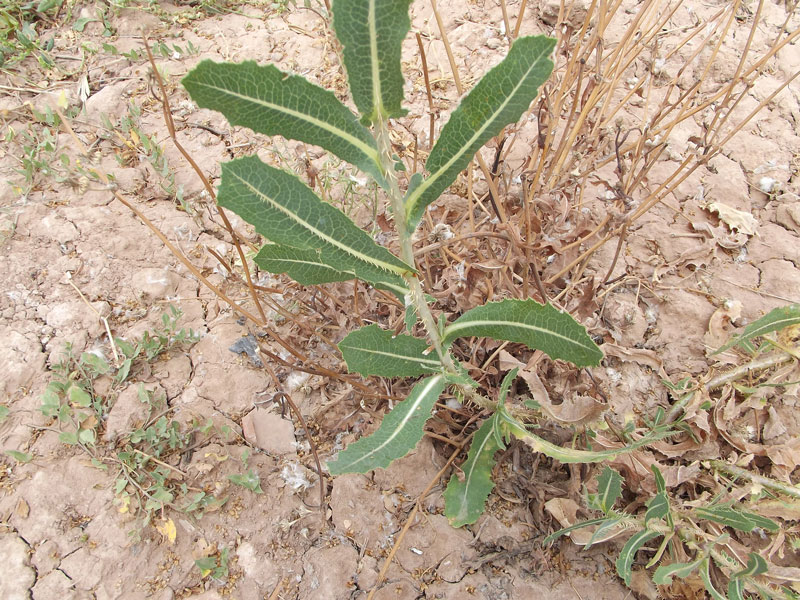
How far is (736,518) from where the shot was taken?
4.74 feet

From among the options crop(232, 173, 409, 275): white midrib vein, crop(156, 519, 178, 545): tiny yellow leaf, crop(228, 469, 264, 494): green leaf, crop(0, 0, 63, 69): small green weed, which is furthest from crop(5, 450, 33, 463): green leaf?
crop(0, 0, 63, 69): small green weed

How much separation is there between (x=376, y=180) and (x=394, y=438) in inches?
23.9

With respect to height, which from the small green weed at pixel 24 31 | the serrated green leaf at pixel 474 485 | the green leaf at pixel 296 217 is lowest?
the small green weed at pixel 24 31

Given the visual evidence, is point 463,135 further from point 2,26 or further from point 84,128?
point 2,26

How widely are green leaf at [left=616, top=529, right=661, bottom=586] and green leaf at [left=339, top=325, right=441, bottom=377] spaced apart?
2.24 feet

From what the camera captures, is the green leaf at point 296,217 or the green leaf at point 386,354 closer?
the green leaf at point 296,217

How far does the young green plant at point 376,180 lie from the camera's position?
3.25 ft

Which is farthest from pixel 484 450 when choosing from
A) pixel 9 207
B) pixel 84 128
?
pixel 84 128

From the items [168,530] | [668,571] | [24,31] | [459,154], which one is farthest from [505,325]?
[24,31]

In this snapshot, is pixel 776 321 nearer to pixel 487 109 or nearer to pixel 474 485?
pixel 474 485

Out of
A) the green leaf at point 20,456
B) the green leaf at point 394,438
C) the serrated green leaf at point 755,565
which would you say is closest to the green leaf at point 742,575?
the serrated green leaf at point 755,565

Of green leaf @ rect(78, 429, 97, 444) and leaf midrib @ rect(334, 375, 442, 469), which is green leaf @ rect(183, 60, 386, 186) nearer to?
leaf midrib @ rect(334, 375, 442, 469)

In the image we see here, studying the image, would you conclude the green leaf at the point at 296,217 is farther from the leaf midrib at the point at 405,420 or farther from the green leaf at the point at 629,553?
the green leaf at the point at 629,553

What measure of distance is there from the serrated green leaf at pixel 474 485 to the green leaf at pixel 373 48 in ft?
3.05
